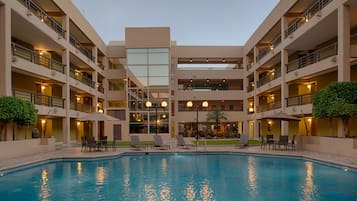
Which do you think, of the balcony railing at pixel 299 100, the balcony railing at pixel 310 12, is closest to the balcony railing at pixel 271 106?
the balcony railing at pixel 299 100

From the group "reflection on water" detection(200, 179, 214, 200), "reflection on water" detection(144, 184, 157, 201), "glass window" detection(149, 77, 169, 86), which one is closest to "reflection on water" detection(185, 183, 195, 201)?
"reflection on water" detection(200, 179, 214, 200)

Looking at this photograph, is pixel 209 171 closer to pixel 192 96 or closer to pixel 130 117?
pixel 130 117

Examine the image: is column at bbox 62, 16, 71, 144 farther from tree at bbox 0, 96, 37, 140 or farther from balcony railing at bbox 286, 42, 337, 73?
balcony railing at bbox 286, 42, 337, 73

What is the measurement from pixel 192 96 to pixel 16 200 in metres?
28.3

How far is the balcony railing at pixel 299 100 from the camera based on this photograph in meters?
21.0

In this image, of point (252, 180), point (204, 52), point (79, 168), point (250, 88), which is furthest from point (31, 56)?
point (250, 88)

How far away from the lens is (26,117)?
15.0 meters

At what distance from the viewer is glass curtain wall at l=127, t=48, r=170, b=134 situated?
101 feet

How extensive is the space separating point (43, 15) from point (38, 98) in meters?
5.43

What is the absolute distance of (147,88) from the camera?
31.1 meters

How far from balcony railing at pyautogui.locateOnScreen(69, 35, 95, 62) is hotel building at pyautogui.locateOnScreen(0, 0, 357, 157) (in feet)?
0.31

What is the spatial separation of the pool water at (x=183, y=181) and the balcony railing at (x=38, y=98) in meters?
5.83

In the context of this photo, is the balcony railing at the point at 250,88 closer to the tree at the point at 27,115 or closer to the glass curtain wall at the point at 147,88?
the glass curtain wall at the point at 147,88

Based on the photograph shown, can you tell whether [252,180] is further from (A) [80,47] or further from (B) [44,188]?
(A) [80,47]
